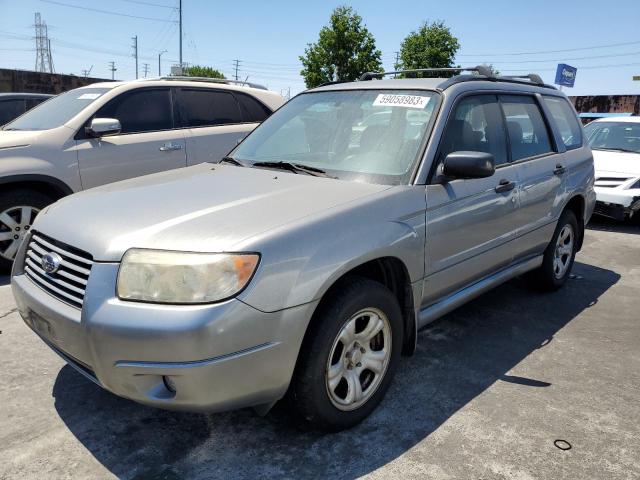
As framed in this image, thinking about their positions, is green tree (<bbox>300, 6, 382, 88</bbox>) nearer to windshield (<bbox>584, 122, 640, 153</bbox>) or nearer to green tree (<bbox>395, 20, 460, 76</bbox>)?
green tree (<bbox>395, 20, 460, 76</bbox>)

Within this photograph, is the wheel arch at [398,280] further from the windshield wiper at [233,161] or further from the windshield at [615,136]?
the windshield at [615,136]

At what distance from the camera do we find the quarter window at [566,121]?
4668mm

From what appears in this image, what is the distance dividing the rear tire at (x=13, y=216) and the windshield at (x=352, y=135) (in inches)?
95.2

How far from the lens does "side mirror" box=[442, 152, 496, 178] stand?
2.88 metres

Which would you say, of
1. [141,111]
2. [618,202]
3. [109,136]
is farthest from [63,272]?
[618,202]

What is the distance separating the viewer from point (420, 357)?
11.5 feet

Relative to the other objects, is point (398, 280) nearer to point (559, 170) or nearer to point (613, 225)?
point (559, 170)

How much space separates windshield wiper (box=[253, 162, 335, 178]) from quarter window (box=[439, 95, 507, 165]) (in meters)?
0.70

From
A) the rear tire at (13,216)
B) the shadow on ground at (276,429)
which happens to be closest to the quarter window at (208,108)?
the rear tire at (13,216)

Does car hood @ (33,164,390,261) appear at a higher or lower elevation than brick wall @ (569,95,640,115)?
lower

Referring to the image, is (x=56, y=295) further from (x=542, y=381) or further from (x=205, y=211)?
(x=542, y=381)

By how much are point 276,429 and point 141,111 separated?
13.7ft

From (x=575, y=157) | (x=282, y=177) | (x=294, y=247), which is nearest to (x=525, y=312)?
(x=575, y=157)

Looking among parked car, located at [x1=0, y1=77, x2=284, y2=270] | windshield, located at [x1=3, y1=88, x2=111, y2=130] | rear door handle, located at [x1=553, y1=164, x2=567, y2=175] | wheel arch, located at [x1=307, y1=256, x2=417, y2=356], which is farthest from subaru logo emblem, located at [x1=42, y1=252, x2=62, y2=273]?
rear door handle, located at [x1=553, y1=164, x2=567, y2=175]
